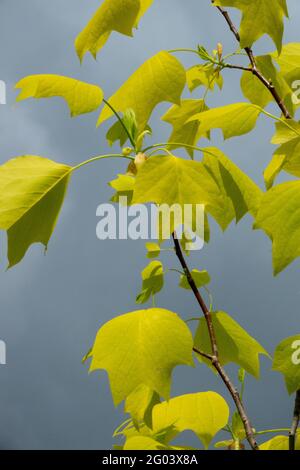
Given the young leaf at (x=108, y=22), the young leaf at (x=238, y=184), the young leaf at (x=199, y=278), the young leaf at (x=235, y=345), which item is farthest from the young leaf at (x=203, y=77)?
the young leaf at (x=235, y=345)

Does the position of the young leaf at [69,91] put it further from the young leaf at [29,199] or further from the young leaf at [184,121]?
the young leaf at [184,121]

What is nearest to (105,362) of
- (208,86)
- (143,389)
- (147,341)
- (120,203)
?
(147,341)

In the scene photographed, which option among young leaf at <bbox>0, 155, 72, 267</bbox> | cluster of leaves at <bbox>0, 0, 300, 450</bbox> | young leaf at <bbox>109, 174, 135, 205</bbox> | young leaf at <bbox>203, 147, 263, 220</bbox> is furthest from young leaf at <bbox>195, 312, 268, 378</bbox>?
young leaf at <bbox>0, 155, 72, 267</bbox>

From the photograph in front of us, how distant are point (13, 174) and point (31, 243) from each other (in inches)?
5.5

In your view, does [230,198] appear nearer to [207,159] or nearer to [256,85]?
[207,159]

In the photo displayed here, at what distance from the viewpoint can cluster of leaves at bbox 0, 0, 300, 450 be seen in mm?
1061

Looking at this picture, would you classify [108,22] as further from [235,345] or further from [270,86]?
[235,345]

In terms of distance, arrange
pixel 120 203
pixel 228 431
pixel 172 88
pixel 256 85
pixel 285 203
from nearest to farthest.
Result: pixel 285 203
pixel 172 88
pixel 120 203
pixel 228 431
pixel 256 85

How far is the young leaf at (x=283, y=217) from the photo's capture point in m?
1.04

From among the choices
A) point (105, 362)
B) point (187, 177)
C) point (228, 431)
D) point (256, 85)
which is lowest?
point (228, 431)

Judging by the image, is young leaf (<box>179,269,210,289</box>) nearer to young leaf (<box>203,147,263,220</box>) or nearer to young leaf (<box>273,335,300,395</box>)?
young leaf (<box>203,147,263,220</box>)

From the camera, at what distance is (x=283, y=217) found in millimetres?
1061

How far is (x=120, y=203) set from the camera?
129 cm

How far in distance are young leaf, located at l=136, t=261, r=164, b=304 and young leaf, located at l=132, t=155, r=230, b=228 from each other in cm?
32
